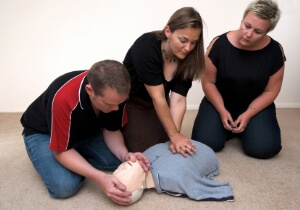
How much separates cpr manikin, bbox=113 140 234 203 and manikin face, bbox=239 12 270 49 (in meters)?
0.67

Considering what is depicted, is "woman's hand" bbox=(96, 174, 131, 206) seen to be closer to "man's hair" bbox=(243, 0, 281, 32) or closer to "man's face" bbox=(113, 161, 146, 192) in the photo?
"man's face" bbox=(113, 161, 146, 192)

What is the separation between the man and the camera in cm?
106

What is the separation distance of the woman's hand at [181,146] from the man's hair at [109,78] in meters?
0.41

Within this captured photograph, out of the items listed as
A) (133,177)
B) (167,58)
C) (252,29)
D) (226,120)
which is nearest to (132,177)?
(133,177)

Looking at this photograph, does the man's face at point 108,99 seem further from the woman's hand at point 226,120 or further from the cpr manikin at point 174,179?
the woman's hand at point 226,120

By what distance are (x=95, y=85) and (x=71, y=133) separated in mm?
248

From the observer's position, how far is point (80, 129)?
1.28 metres

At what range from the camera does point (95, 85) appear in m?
1.06

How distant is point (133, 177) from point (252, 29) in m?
0.94

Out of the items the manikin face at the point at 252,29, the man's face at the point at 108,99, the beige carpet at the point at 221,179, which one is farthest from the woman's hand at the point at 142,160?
the manikin face at the point at 252,29

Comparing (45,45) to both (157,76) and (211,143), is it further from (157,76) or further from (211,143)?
(211,143)

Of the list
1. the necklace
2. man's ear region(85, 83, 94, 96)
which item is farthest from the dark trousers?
man's ear region(85, 83, 94, 96)

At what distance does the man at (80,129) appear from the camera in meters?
1.06

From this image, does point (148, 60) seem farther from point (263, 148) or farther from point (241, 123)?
point (263, 148)
